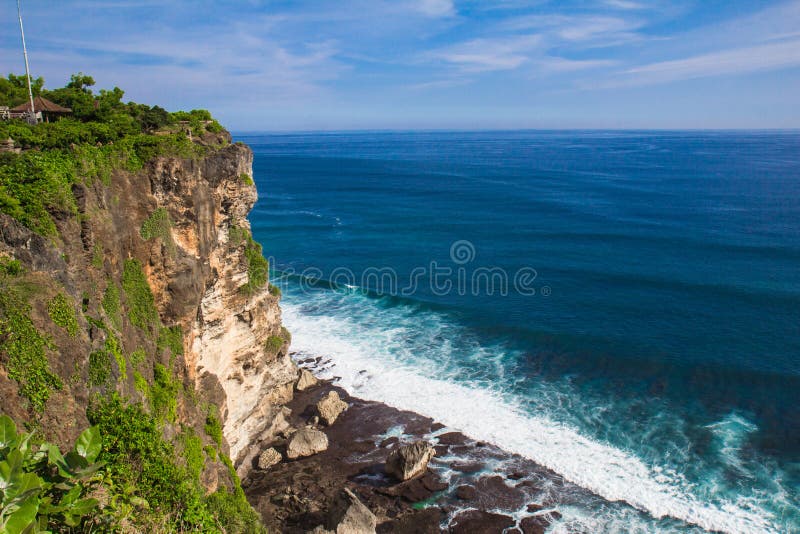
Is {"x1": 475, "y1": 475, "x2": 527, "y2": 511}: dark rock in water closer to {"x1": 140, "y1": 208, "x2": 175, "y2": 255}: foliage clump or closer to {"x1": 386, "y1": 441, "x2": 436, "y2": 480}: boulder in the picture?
{"x1": 386, "y1": 441, "x2": 436, "y2": 480}: boulder

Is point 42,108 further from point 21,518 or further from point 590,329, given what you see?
point 590,329

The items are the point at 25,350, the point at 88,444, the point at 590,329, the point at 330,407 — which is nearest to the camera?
the point at 88,444

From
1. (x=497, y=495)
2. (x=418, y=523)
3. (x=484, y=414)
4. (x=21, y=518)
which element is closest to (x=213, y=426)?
(x=418, y=523)

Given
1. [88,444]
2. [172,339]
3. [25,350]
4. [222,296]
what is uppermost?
[25,350]

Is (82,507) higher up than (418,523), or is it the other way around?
(82,507)

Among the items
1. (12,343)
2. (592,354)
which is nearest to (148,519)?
(12,343)

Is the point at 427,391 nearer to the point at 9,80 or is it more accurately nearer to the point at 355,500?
the point at 355,500

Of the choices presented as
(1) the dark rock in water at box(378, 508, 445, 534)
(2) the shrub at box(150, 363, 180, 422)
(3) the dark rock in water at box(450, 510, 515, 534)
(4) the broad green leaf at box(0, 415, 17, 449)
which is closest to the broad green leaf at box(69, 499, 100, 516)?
(4) the broad green leaf at box(0, 415, 17, 449)
